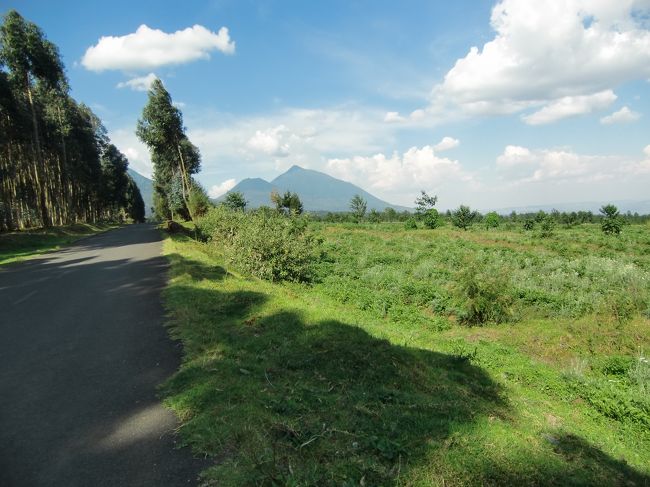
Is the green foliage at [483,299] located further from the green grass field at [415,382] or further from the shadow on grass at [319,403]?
the shadow on grass at [319,403]

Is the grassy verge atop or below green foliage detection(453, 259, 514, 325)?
atop

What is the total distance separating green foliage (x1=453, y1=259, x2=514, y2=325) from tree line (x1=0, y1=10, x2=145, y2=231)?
2900 cm

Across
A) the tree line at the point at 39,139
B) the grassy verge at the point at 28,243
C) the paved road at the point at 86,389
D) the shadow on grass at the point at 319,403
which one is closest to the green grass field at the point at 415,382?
the shadow on grass at the point at 319,403

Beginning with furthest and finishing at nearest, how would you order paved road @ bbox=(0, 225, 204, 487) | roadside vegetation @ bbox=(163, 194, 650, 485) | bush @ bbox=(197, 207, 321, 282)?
bush @ bbox=(197, 207, 321, 282) → roadside vegetation @ bbox=(163, 194, 650, 485) → paved road @ bbox=(0, 225, 204, 487)

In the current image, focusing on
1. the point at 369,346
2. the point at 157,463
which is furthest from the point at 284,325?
the point at 157,463

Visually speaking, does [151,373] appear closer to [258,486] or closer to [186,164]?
[258,486]

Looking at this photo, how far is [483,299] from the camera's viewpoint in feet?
37.5

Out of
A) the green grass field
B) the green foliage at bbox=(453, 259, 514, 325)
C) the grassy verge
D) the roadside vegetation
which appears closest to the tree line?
the grassy verge

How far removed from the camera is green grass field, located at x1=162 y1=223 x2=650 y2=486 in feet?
11.9

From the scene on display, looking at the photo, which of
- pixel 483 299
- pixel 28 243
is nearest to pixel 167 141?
pixel 28 243

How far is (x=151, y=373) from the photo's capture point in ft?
18.4

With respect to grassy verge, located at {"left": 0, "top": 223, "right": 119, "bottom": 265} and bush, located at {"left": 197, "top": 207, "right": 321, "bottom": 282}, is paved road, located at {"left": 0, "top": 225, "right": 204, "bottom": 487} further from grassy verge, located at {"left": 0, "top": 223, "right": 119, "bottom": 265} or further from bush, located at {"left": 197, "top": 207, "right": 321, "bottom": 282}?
grassy verge, located at {"left": 0, "top": 223, "right": 119, "bottom": 265}

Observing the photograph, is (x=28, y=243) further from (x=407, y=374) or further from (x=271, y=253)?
(x=407, y=374)

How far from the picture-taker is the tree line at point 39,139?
26.9 metres
